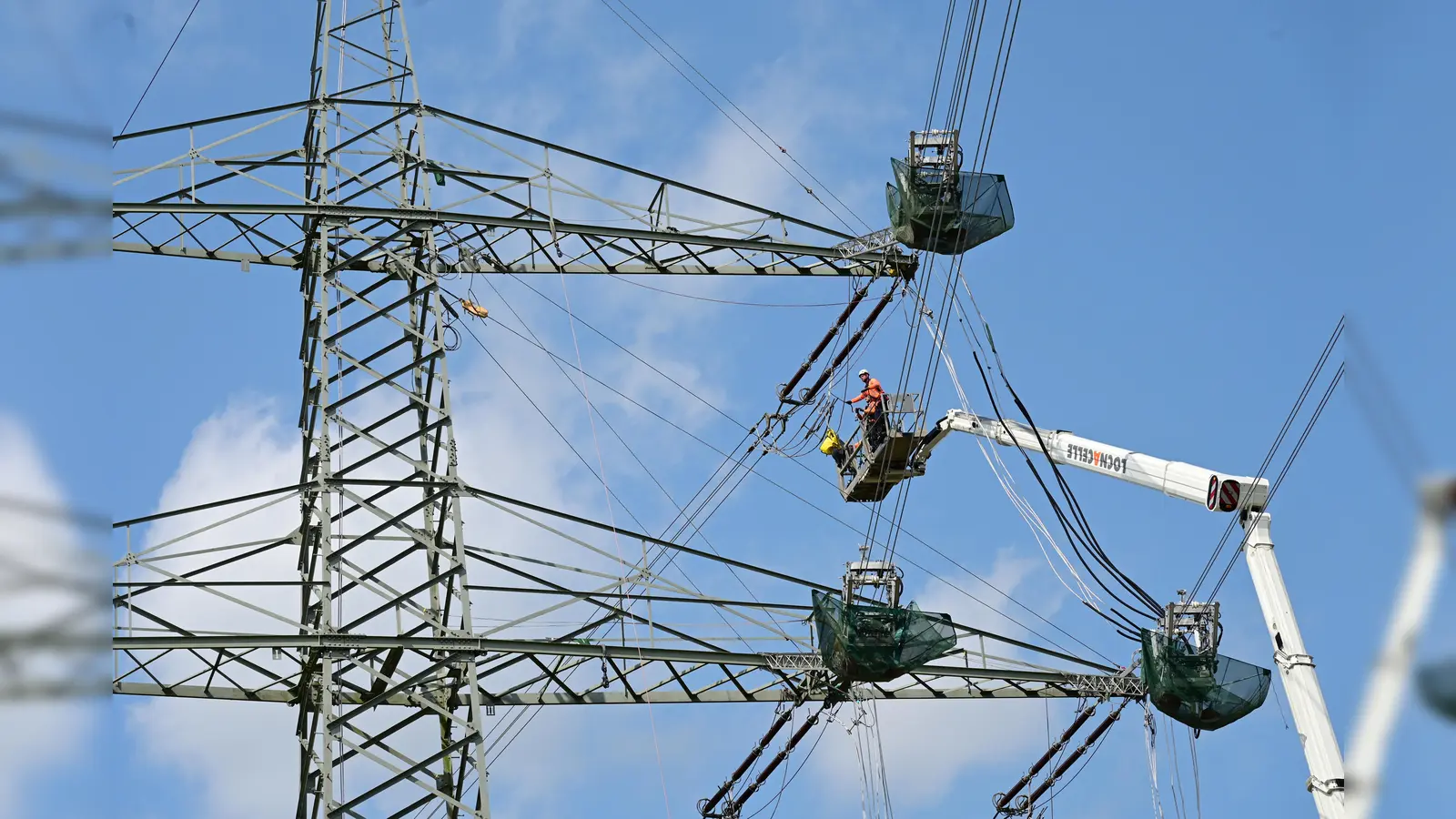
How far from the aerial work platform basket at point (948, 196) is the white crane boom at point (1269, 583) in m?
3.22

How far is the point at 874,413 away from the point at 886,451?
2.20 feet

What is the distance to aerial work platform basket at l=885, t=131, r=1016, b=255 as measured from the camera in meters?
20.5

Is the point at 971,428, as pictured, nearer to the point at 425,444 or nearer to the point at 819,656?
the point at 819,656

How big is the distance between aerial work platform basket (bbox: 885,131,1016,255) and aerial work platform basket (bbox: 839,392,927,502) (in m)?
4.82

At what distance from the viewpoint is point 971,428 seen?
2867 cm

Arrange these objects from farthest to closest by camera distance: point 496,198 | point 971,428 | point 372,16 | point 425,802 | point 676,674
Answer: point 971,428
point 372,16
point 496,198
point 676,674
point 425,802

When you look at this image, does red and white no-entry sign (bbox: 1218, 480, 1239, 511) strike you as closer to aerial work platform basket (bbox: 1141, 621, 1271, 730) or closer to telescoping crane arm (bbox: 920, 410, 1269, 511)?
telescoping crane arm (bbox: 920, 410, 1269, 511)

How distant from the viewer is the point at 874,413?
2583cm

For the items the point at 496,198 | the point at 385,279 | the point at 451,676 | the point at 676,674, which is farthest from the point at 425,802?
the point at 496,198

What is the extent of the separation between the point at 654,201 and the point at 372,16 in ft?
18.8

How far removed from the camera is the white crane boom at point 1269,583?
1580cm
